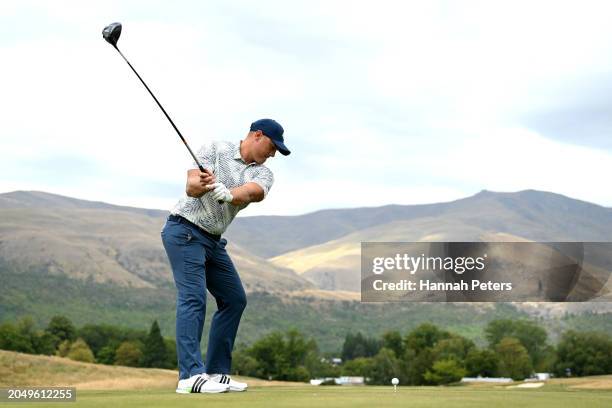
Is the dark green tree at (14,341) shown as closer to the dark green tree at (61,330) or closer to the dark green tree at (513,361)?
the dark green tree at (61,330)

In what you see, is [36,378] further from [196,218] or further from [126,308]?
[126,308]

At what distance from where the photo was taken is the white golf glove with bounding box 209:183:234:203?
27.5ft

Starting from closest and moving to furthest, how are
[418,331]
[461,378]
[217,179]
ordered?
1. [217,179]
2. [461,378]
3. [418,331]

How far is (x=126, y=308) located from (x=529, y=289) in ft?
454

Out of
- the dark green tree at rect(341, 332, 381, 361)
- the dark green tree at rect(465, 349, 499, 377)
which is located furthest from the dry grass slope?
the dark green tree at rect(341, 332, 381, 361)

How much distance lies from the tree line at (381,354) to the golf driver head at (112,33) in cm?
7424

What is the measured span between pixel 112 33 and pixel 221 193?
236 centimetres

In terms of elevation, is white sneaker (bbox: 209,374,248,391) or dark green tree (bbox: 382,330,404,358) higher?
dark green tree (bbox: 382,330,404,358)

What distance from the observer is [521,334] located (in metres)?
117

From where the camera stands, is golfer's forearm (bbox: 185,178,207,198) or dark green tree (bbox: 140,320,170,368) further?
dark green tree (bbox: 140,320,170,368)

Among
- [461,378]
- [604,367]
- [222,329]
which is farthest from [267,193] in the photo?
[461,378]

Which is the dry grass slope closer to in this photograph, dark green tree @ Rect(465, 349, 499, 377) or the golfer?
the golfer

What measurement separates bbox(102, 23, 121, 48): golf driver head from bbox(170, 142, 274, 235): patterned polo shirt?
1.63 meters

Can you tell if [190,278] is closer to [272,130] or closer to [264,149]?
[264,149]
